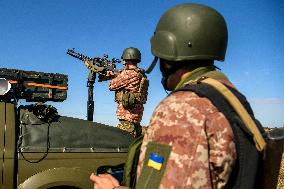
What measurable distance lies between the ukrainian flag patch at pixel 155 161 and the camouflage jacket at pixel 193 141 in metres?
0.03

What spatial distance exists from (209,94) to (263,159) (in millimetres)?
394

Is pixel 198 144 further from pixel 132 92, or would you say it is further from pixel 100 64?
pixel 100 64

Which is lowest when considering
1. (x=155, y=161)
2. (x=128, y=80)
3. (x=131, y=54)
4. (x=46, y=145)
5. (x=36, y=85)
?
(x=46, y=145)

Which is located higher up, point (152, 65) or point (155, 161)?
point (152, 65)

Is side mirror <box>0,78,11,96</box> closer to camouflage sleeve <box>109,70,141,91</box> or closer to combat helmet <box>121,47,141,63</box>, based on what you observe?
camouflage sleeve <box>109,70,141,91</box>

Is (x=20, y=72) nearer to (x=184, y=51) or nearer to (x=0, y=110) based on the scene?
(x=0, y=110)

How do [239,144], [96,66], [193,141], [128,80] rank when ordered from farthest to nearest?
[96,66] < [128,80] < [239,144] < [193,141]

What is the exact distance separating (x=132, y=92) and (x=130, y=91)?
42 mm

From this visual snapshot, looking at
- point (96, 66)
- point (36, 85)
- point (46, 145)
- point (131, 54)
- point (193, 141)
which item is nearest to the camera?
point (193, 141)

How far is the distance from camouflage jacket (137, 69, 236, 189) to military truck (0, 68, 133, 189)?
2392 mm

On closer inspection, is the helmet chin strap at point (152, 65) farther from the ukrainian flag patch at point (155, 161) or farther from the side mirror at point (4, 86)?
the side mirror at point (4, 86)

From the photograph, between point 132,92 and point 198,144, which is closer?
point 198,144

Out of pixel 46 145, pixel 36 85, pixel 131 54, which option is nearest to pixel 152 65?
pixel 46 145

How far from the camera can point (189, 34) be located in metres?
1.96
